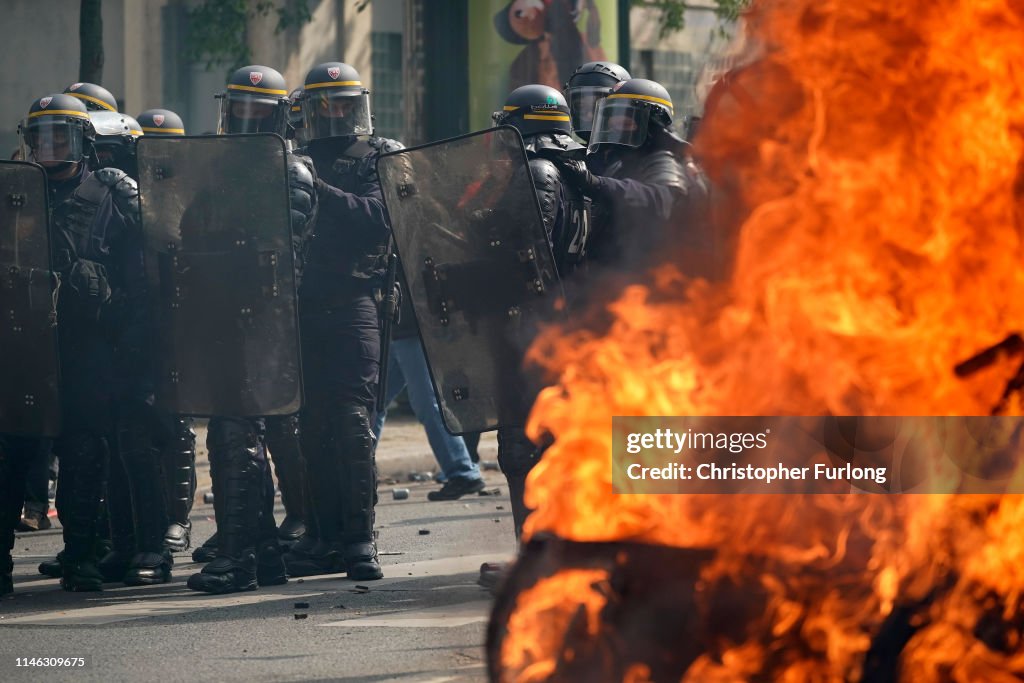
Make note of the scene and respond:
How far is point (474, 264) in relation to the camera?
672cm

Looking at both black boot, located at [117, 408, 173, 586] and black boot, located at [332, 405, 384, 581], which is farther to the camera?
black boot, located at [117, 408, 173, 586]

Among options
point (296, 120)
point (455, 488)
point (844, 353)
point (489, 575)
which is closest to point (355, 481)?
point (489, 575)

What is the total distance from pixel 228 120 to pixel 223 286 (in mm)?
1066

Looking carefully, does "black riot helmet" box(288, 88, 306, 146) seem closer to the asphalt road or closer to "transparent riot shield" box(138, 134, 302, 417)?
"transparent riot shield" box(138, 134, 302, 417)

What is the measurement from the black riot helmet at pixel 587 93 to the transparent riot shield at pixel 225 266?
1.52m

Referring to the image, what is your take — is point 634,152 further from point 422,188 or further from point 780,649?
point 780,649

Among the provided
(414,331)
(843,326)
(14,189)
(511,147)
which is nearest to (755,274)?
(843,326)

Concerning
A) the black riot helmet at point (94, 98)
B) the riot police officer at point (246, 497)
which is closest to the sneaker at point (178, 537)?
the riot police officer at point (246, 497)

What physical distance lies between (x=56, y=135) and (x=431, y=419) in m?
3.26

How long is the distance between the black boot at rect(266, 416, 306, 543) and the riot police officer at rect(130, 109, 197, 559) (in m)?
0.41

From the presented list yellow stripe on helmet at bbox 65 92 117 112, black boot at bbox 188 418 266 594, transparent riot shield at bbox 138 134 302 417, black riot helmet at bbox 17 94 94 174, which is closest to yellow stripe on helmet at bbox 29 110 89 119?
black riot helmet at bbox 17 94 94 174

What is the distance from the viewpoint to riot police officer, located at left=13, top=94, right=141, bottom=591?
297 inches

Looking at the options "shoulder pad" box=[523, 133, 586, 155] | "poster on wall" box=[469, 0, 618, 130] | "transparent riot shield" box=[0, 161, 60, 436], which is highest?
"poster on wall" box=[469, 0, 618, 130]

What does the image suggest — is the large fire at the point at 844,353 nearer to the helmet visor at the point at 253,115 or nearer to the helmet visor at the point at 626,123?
the helmet visor at the point at 626,123
